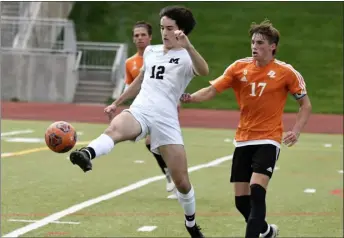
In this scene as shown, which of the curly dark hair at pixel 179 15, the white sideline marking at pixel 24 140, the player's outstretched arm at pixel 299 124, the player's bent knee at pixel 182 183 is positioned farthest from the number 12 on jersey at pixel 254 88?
the white sideline marking at pixel 24 140

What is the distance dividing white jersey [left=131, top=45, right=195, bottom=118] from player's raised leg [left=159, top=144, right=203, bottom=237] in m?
0.35

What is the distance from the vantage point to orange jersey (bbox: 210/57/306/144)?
9047 mm

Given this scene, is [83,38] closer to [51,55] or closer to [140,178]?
[51,55]

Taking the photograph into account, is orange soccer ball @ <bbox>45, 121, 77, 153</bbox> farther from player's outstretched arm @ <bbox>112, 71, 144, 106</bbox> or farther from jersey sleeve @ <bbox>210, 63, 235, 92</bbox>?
jersey sleeve @ <bbox>210, 63, 235, 92</bbox>

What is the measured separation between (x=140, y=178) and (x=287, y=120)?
16.7 meters

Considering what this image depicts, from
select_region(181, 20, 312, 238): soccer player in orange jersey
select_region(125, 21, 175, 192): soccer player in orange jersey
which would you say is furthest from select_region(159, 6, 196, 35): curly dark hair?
select_region(125, 21, 175, 192): soccer player in orange jersey

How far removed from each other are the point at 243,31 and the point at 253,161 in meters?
34.6

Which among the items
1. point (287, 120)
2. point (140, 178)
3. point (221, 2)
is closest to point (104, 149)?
point (140, 178)

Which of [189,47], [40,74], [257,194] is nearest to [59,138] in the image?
[189,47]

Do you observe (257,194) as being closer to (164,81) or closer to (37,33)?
(164,81)

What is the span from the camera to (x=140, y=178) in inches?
606

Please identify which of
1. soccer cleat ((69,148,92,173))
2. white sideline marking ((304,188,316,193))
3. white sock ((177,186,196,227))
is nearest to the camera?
soccer cleat ((69,148,92,173))

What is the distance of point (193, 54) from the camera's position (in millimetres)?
8867

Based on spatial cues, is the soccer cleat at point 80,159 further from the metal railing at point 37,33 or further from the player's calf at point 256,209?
the metal railing at point 37,33
